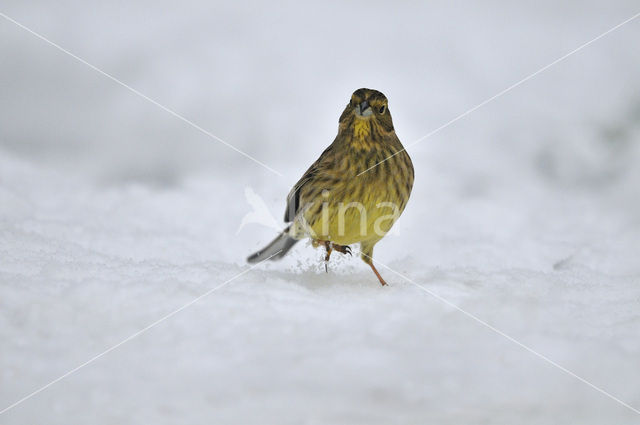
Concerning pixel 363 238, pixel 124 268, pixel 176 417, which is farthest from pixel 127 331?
pixel 363 238

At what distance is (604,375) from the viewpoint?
229cm

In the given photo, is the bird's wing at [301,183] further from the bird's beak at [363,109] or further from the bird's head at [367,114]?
the bird's beak at [363,109]

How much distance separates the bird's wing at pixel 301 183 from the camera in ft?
11.5

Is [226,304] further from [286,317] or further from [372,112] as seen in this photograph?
[372,112]

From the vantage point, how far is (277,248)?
395 cm

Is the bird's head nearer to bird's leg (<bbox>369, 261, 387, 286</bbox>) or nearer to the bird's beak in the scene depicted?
the bird's beak

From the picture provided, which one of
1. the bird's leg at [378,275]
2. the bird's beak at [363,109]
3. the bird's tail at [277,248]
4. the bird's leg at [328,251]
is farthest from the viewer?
the bird's tail at [277,248]

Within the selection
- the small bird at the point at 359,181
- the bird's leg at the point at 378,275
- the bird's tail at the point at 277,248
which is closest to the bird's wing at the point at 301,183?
the small bird at the point at 359,181

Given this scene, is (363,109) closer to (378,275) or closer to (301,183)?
(301,183)

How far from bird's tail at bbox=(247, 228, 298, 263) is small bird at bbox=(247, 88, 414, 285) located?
1.19 feet

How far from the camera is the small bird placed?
131 inches

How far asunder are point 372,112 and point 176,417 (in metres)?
1.83

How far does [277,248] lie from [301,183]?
506mm

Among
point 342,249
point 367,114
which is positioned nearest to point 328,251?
point 342,249
